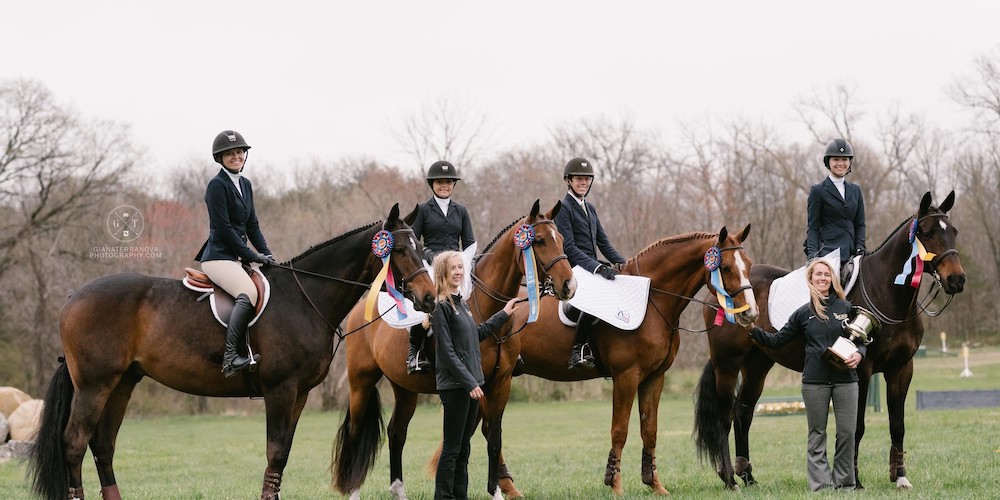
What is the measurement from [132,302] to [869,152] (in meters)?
49.2

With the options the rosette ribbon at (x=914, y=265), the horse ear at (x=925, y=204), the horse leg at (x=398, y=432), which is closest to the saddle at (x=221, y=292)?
the horse leg at (x=398, y=432)

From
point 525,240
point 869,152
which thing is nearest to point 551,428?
point 525,240

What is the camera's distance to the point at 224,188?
8648 millimetres

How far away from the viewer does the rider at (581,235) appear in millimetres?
10094

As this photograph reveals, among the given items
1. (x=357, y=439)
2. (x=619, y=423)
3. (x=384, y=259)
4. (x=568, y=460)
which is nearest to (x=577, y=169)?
(x=619, y=423)

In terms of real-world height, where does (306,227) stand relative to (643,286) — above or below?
above

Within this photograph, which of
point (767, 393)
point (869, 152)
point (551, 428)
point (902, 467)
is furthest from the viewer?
point (869, 152)

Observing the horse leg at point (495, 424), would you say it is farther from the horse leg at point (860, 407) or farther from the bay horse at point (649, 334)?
the horse leg at point (860, 407)

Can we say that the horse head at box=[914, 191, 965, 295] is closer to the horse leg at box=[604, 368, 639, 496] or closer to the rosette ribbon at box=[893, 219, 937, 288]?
the rosette ribbon at box=[893, 219, 937, 288]

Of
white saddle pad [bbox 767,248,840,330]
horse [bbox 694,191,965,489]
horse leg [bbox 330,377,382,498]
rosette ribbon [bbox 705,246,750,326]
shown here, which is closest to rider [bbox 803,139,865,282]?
white saddle pad [bbox 767,248,840,330]

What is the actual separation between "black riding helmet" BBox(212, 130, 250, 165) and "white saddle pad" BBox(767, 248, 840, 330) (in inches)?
225

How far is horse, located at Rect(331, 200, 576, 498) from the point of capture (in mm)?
8703

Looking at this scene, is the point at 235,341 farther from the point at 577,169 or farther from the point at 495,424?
the point at 577,169

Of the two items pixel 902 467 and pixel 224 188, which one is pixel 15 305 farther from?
pixel 902 467
